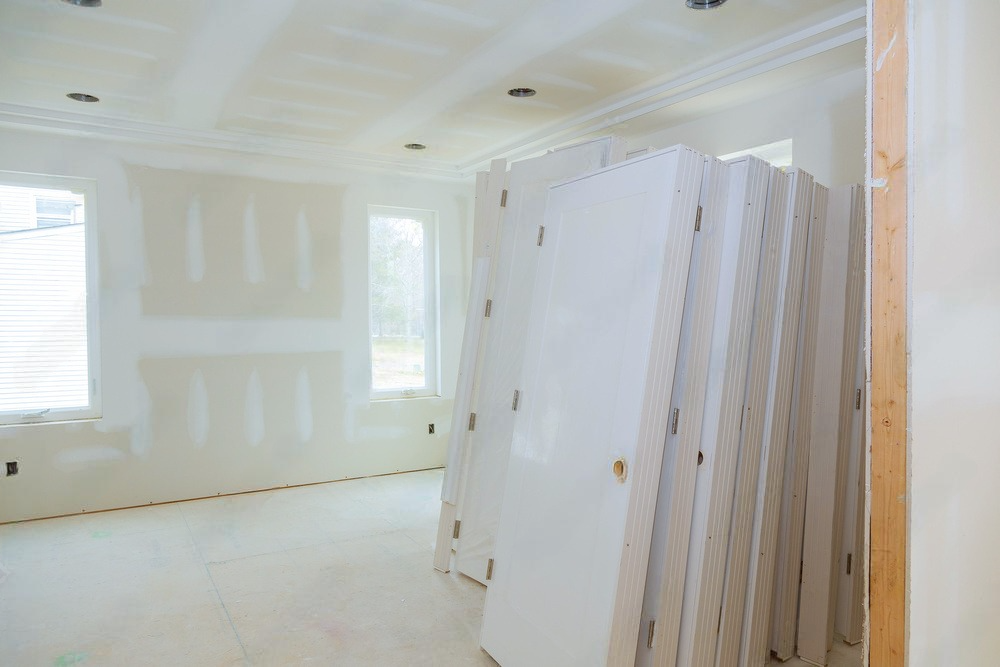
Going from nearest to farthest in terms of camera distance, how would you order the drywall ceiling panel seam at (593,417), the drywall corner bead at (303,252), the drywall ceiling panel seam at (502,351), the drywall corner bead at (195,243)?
the drywall ceiling panel seam at (593,417) < the drywall ceiling panel seam at (502,351) < the drywall corner bead at (195,243) < the drywall corner bead at (303,252)

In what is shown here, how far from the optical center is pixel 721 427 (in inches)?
90.3

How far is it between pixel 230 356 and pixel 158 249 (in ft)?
2.95

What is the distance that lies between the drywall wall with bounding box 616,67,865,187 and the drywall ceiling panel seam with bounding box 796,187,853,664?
0.51 metres

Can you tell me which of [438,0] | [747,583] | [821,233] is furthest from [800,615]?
[438,0]

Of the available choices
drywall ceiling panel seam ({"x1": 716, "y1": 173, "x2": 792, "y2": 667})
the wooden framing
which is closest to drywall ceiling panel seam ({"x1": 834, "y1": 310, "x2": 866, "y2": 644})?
drywall ceiling panel seam ({"x1": 716, "y1": 173, "x2": 792, "y2": 667})

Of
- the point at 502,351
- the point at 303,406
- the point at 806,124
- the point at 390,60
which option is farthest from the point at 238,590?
the point at 806,124

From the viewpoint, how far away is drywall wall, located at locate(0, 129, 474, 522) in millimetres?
4363

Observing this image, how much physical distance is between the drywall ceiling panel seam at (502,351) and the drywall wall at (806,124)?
1.04 meters

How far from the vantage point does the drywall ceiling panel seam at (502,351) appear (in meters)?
3.33

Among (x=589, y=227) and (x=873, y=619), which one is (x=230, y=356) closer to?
(x=589, y=227)

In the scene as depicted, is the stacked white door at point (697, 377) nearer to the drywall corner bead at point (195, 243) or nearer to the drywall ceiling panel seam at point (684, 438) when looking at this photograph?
the drywall ceiling panel seam at point (684, 438)

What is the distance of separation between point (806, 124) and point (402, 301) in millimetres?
3404

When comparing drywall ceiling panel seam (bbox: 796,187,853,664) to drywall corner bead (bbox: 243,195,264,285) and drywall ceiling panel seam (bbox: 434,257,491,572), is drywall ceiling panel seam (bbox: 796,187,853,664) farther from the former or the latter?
drywall corner bead (bbox: 243,195,264,285)

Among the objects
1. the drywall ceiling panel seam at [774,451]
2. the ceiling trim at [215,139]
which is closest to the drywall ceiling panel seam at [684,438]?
the drywall ceiling panel seam at [774,451]
